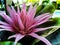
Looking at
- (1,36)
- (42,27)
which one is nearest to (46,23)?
(42,27)

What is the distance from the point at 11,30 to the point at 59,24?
0.15 meters

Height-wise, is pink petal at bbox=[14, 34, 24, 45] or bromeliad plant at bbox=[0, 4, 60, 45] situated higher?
bromeliad plant at bbox=[0, 4, 60, 45]

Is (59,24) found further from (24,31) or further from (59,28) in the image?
(24,31)

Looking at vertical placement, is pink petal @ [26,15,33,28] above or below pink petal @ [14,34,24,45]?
above

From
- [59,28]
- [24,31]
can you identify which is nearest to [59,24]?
[59,28]

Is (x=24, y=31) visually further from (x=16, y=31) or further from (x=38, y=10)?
(x=38, y=10)

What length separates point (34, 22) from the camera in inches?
19.7

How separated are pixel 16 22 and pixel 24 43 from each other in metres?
0.07

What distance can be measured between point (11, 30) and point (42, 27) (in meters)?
0.10

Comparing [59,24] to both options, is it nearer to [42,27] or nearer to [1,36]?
[42,27]

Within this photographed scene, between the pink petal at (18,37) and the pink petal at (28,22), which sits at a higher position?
the pink petal at (28,22)

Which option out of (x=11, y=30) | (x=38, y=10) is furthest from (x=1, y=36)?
(x=38, y=10)

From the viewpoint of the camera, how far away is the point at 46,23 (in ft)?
1.73

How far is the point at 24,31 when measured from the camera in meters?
0.48
